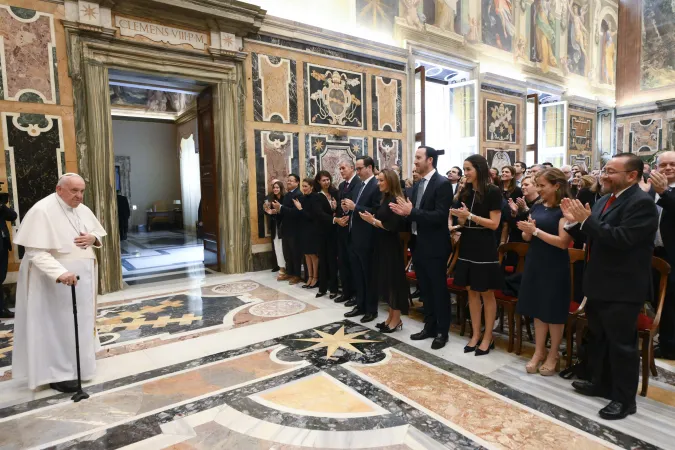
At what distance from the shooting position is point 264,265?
25.8 feet

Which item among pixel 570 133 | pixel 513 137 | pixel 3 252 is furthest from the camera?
pixel 570 133

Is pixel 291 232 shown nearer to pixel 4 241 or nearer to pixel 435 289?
pixel 435 289

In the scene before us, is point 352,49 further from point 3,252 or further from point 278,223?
point 3,252

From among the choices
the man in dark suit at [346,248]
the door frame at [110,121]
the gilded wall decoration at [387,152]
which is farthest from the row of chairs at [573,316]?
the gilded wall decoration at [387,152]

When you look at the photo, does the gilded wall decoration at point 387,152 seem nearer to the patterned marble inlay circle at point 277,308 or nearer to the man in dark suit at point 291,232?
the man in dark suit at point 291,232

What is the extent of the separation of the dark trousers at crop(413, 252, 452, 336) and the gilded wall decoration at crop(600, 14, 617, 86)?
16.0 m

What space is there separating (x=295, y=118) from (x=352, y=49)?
201 cm

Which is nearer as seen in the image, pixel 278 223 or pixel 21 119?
pixel 21 119

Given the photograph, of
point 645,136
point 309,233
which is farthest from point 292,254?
point 645,136

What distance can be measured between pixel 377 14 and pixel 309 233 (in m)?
5.76

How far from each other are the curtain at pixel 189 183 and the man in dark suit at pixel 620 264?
13007 mm

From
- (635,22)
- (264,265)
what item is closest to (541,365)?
(264,265)

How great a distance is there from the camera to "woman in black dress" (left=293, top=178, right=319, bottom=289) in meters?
6.06

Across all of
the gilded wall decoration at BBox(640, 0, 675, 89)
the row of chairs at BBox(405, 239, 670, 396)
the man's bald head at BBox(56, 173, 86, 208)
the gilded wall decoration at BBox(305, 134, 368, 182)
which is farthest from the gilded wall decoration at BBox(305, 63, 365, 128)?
the gilded wall decoration at BBox(640, 0, 675, 89)
